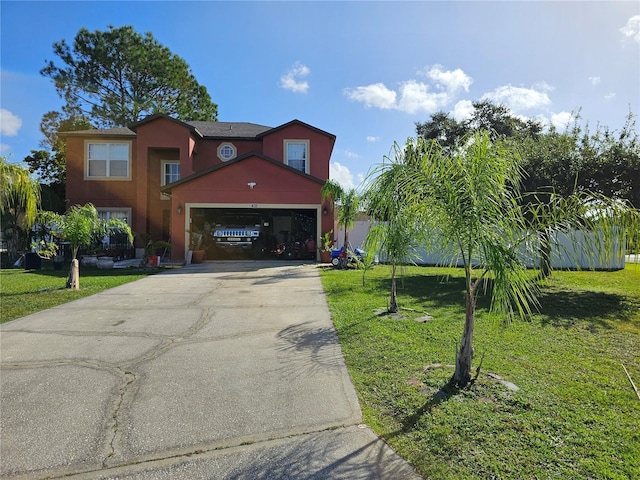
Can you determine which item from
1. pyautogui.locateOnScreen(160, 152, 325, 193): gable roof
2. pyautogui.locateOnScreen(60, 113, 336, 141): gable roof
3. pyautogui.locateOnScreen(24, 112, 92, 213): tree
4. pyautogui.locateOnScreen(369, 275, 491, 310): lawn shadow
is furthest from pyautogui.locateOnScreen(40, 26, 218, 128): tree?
pyautogui.locateOnScreen(369, 275, 491, 310): lawn shadow

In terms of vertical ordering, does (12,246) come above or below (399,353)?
above

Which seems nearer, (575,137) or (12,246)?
(575,137)

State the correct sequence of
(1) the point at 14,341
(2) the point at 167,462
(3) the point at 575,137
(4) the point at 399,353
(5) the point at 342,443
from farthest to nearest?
(3) the point at 575,137 → (1) the point at 14,341 → (4) the point at 399,353 → (5) the point at 342,443 → (2) the point at 167,462

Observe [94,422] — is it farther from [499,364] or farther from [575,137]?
[575,137]

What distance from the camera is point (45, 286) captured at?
1019 cm

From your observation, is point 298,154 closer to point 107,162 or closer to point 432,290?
point 107,162

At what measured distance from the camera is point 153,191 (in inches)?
794

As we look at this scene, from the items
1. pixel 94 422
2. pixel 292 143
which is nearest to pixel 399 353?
pixel 94 422

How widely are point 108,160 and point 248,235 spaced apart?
30.1 feet

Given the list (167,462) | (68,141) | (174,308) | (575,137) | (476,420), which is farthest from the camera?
(68,141)

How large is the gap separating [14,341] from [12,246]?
14.4 m

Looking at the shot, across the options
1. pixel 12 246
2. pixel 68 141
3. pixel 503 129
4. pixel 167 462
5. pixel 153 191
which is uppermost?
pixel 503 129

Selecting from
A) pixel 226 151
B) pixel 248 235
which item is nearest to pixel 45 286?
pixel 248 235

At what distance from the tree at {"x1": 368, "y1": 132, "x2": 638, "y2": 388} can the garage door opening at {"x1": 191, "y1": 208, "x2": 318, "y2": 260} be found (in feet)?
45.7
